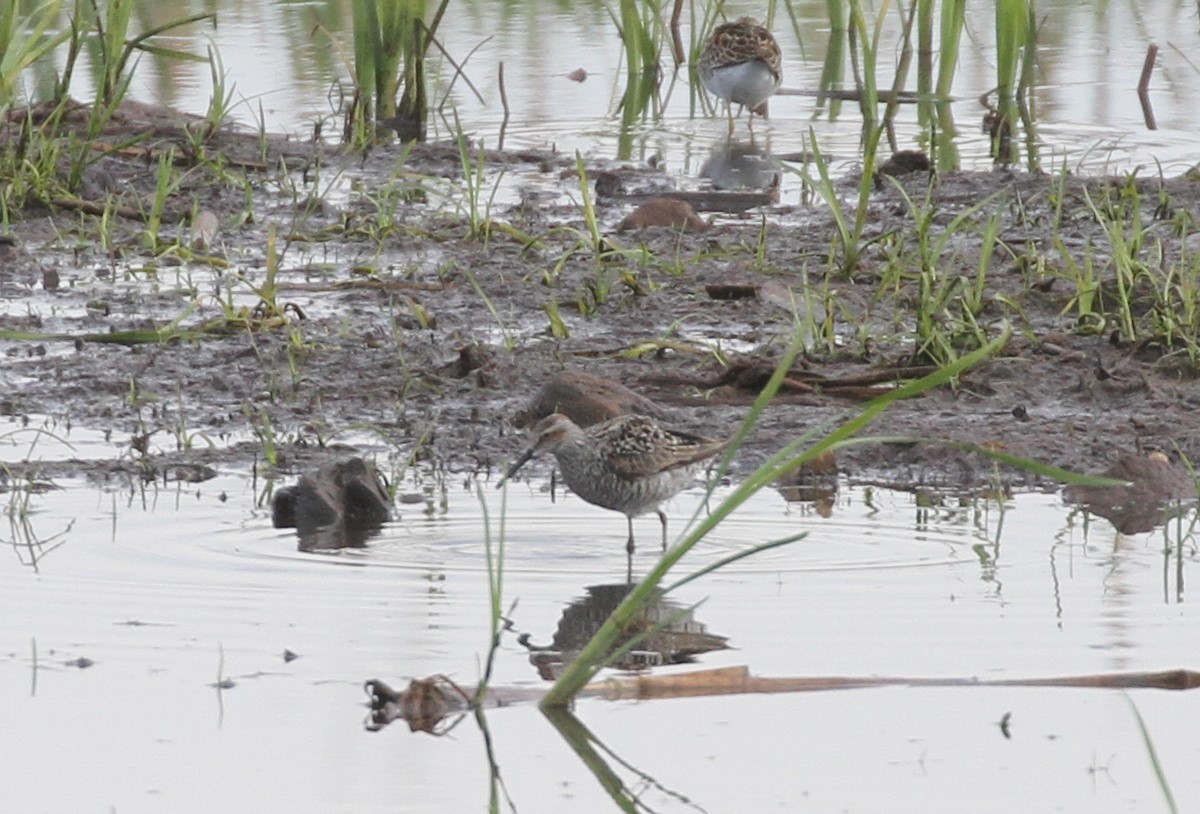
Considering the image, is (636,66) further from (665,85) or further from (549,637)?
(549,637)

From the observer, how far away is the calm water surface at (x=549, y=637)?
13.8ft

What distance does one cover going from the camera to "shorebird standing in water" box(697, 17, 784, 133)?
521 inches

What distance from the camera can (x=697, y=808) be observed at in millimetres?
4070

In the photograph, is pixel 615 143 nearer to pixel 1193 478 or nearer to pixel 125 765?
pixel 1193 478

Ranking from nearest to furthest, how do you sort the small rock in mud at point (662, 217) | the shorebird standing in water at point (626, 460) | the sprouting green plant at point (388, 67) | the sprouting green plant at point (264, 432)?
the shorebird standing in water at point (626, 460) < the sprouting green plant at point (264, 432) < the small rock in mud at point (662, 217) < the sprouting green plant at point (388, 67)

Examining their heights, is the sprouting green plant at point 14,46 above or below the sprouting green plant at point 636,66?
above

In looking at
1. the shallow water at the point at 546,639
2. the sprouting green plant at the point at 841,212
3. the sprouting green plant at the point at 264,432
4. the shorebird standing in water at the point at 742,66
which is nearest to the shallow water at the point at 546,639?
the shallow water at the point at 546,639

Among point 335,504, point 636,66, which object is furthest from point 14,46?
point 636,66

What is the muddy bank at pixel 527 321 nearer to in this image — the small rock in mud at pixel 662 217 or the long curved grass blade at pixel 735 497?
the small rock in mud at pixel 662 217

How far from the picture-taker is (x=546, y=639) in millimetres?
5184

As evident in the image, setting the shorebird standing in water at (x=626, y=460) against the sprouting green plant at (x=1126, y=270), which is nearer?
the shorebird standing in water at (x=626, y=460)

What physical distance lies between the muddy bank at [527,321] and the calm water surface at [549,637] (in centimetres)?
51

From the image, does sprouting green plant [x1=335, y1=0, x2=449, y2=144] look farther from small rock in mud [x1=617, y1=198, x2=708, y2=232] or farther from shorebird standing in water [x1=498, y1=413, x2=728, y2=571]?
shorebird standing in water [x1=498, y1=413, x2=728, y2=571]

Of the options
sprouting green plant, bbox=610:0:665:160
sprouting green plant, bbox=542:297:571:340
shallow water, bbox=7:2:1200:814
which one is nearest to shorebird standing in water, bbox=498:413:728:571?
shallow water, bbox=7:2:1200:814
